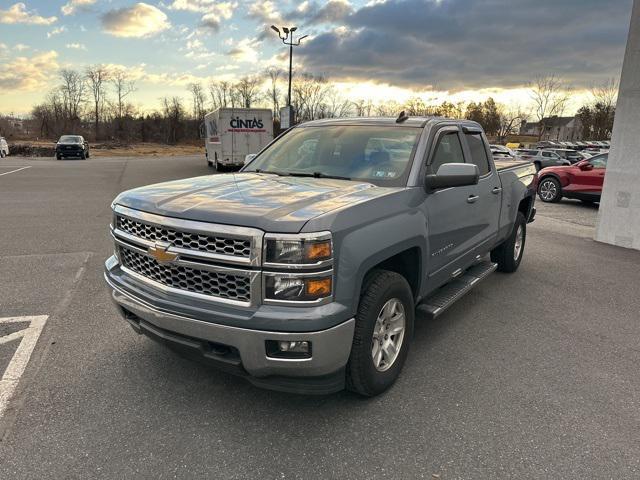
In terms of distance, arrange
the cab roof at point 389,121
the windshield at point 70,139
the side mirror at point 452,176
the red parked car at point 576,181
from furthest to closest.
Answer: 1. the windshield at point 70,139
2. the red parked car at point 576,181
3. the cab roof at point 389,121
4. the side mirror at point 452,176

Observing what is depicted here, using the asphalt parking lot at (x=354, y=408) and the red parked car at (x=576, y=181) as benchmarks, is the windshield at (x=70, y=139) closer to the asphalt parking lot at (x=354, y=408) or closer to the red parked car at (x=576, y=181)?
the red parked car at (x=576, y=181)

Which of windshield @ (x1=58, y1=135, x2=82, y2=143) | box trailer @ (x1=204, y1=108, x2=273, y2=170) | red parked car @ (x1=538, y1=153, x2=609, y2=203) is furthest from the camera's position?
windshield @ (x1=58, y1=135, x2=82, y2=143)

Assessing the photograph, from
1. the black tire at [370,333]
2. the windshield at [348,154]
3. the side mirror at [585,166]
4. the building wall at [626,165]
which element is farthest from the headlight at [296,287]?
the side mirror at [585,166]

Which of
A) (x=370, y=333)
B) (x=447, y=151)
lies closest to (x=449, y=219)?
(x=447, y=151)

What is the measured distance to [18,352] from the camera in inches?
147

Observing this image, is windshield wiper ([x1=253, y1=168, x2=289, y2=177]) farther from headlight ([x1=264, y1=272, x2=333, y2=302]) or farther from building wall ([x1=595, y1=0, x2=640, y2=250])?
building wall ([x1=595, y1=0, x2=640, y2=250])

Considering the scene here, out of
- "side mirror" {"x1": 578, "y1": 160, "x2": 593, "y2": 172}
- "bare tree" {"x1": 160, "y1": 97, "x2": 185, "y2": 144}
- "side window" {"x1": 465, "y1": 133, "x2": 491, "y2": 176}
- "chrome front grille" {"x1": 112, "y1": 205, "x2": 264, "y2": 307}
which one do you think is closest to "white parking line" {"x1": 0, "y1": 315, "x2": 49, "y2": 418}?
"chrome front grille" {"x1": 112, "y1": 205, "x2": 264, "y2": 307}

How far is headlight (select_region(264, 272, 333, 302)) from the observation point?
99.7 inches

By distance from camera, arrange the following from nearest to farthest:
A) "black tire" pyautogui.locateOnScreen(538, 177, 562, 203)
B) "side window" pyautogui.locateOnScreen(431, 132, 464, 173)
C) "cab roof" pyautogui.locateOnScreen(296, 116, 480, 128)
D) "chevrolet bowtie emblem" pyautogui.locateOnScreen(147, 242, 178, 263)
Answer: "chevrolet bowtie emblem" pyautogui.locateOnScreen(147, 242, 178, 263)
"side window" pyautogui.locateOnScreen(431, 132, 464, 173)
"cab roof" pyautogui.locateOnScreen(296, 116, 480, 128)
"black tire" pyautogui.locateOnScreen(538, 177, 562, 203)

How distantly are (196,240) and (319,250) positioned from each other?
74 cm

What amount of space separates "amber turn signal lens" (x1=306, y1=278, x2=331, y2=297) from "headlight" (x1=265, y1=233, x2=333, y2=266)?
0.10 m

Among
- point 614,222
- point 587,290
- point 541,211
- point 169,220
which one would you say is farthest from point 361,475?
point 541,211

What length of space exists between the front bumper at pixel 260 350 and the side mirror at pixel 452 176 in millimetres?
1353

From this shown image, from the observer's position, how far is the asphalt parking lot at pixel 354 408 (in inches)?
101
